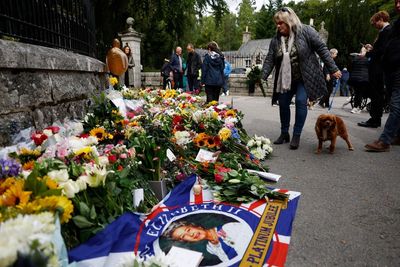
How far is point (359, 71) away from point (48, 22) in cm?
797

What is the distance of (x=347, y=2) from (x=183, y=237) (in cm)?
3904

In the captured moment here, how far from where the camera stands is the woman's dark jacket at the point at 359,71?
28.2ft

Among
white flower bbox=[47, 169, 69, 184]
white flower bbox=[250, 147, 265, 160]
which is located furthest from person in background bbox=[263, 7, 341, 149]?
white flower bbox=[47, 169, 69, 184]

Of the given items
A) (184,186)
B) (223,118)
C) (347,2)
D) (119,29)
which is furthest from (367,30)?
(184,186)

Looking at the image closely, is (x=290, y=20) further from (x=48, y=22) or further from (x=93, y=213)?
(x=93, y=213)

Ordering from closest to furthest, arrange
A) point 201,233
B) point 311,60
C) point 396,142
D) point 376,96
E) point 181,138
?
point 201,233
point 181,138
point 311,60
point 396,142
point 376,96

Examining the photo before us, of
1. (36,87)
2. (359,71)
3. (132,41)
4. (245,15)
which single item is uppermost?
(245,15)

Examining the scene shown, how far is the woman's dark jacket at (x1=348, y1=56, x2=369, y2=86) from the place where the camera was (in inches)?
339

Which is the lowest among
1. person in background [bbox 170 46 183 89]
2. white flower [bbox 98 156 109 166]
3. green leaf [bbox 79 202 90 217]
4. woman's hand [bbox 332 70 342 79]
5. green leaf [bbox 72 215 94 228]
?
green leaf [bbox 72 215 94 228]

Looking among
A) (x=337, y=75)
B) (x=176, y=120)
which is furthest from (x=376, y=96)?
(x=176, y=120)

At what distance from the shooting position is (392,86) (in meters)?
4.71

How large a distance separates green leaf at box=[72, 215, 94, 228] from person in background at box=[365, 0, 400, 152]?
423 centimetres

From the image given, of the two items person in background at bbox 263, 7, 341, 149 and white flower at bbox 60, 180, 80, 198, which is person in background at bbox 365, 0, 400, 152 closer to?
person in background at bbox 263, 7, 341, 149

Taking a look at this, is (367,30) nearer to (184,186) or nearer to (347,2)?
(347,2)
